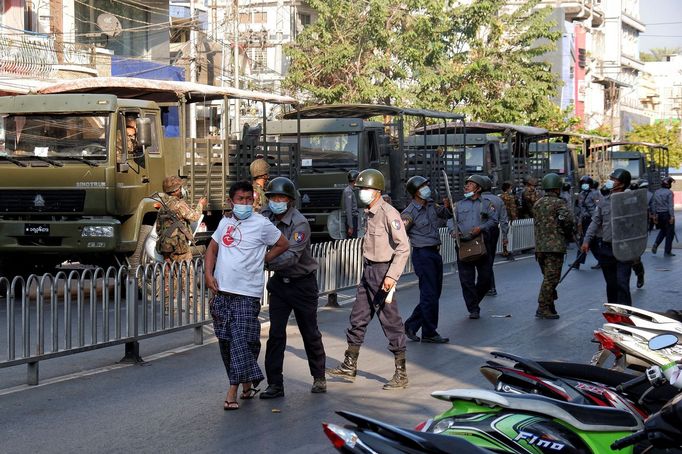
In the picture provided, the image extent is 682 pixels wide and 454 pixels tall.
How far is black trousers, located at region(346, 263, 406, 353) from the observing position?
8789mm

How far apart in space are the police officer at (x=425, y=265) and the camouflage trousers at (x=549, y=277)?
2.08 meters

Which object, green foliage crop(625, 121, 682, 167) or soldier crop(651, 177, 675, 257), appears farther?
green foliage crop(625, 121, 682, 167)

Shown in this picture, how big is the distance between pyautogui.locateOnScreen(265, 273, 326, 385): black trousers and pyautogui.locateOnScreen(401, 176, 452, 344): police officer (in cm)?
273

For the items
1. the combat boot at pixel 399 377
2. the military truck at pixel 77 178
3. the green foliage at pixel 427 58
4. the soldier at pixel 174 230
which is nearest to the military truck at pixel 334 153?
the military truck at pixel 77 178

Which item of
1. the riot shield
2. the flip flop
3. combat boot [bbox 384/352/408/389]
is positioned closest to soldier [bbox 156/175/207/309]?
combat boot [bbox 384/352/408/389]

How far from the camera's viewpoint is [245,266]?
787 cm

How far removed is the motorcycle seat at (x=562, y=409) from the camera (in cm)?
443

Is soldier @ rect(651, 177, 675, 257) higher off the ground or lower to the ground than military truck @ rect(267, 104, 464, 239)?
lower

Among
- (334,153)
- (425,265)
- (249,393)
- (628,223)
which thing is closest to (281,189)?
(249,393)

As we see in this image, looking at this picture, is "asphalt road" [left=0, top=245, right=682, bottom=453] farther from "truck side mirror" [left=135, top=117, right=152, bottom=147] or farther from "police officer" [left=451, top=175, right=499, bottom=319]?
"truck side mirror" [left=135, top=117, right=152, bottom=147]

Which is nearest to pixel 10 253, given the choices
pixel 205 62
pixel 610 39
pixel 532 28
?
pixel 205 62

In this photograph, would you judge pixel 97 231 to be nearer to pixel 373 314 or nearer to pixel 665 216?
pixel 373 314

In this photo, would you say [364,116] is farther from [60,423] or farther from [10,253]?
[60,423]

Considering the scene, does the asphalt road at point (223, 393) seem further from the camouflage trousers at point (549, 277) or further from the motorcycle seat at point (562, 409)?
the motorcycle seat at point (562, 409)
